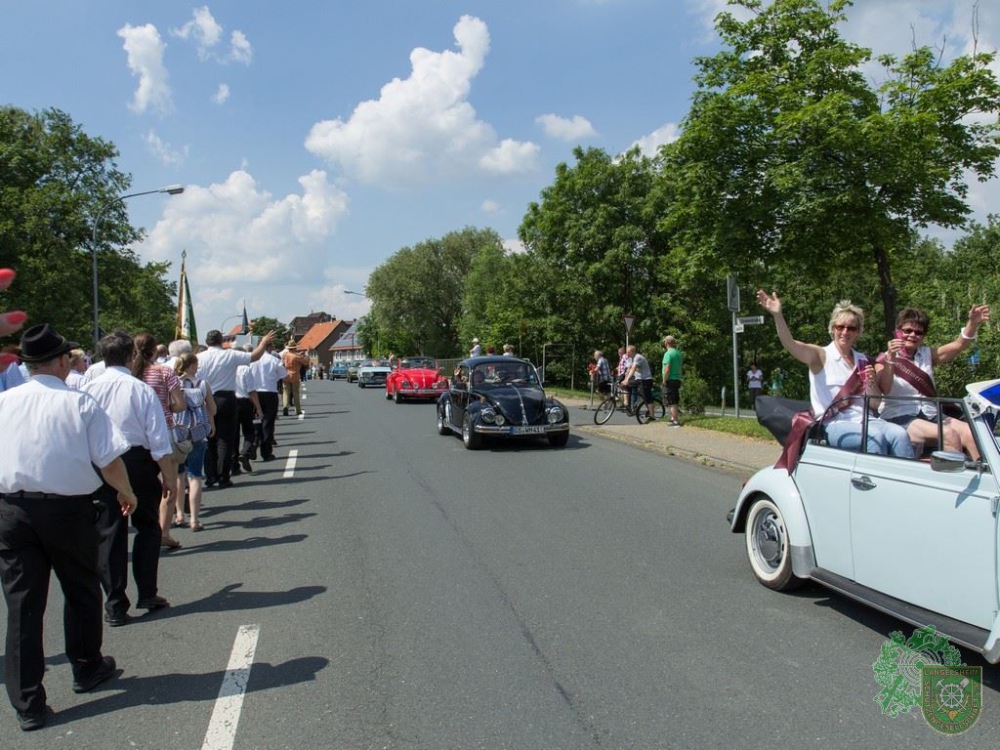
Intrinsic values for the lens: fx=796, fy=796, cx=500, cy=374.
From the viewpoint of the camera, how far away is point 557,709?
11.9 feet

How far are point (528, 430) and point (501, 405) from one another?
0.65m

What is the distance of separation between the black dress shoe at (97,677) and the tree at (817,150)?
39.4 feet

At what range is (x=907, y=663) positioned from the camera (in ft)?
13.5

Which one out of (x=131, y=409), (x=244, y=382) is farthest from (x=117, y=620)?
(x=244, y=382)

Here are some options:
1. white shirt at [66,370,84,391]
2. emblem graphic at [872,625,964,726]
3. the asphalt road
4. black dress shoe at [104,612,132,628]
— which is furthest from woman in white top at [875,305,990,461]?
white shirt at [66,370,84,391]

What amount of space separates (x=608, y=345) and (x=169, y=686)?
3777 centimetres

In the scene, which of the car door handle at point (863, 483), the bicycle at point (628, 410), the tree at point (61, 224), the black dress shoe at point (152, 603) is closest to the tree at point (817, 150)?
the bicycle at point (628, 410)

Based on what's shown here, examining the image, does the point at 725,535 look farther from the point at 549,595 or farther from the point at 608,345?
the point at 608,345

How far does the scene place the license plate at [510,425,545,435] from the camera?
13413 mm

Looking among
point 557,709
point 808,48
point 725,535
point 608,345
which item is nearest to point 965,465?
point 557,709

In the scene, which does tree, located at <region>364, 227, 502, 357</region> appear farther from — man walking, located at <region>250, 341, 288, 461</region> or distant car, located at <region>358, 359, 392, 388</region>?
man walking, located at <region>250, 341, 288, 461</region>

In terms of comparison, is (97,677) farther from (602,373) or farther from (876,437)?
(602,373)

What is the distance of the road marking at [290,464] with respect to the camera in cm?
1133

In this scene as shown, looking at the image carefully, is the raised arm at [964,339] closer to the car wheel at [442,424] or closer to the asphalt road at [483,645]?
the asphalt road at [483,645]
